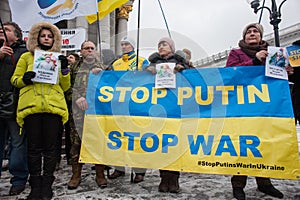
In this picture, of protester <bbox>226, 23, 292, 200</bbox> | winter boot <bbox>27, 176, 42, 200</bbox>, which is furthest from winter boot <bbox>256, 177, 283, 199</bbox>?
winter boot <bbox>27, 176, 42, 200</bbox>

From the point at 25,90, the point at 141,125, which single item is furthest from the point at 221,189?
the point at 25,90

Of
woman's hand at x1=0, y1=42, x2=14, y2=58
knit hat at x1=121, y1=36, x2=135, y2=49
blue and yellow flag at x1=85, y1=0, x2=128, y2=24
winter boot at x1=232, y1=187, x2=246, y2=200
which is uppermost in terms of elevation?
blue and yellow flag at x1=85, y1=0, x2=128, y2=24

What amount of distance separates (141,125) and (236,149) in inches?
42.8

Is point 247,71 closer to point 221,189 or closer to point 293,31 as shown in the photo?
point 221,189

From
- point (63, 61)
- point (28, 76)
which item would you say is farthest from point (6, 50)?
point (63, 61)

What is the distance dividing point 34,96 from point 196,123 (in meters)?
1.75

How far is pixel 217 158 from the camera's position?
2.67 metres

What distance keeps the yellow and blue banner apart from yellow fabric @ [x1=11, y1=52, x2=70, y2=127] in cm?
55

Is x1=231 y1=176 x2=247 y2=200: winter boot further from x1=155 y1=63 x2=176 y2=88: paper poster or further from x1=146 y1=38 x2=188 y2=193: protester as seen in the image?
x1=155 y1=63 x2=176 y2=88: paper poster

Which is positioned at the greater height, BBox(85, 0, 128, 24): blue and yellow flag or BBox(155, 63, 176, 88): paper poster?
BBox(85, 0, 128, 24): blue and yellow flag

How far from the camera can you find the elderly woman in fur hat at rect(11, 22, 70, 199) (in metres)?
2.55

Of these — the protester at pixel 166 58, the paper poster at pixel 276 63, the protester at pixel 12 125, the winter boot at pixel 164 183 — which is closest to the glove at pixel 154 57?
the protester at pixel 166 58

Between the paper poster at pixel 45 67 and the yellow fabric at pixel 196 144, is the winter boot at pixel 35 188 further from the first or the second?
the paper poster at pixel 45 67

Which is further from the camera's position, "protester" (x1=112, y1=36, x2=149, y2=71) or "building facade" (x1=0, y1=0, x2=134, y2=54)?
"building facade" (x1=0, y1=0, x2=134, y2=54)
